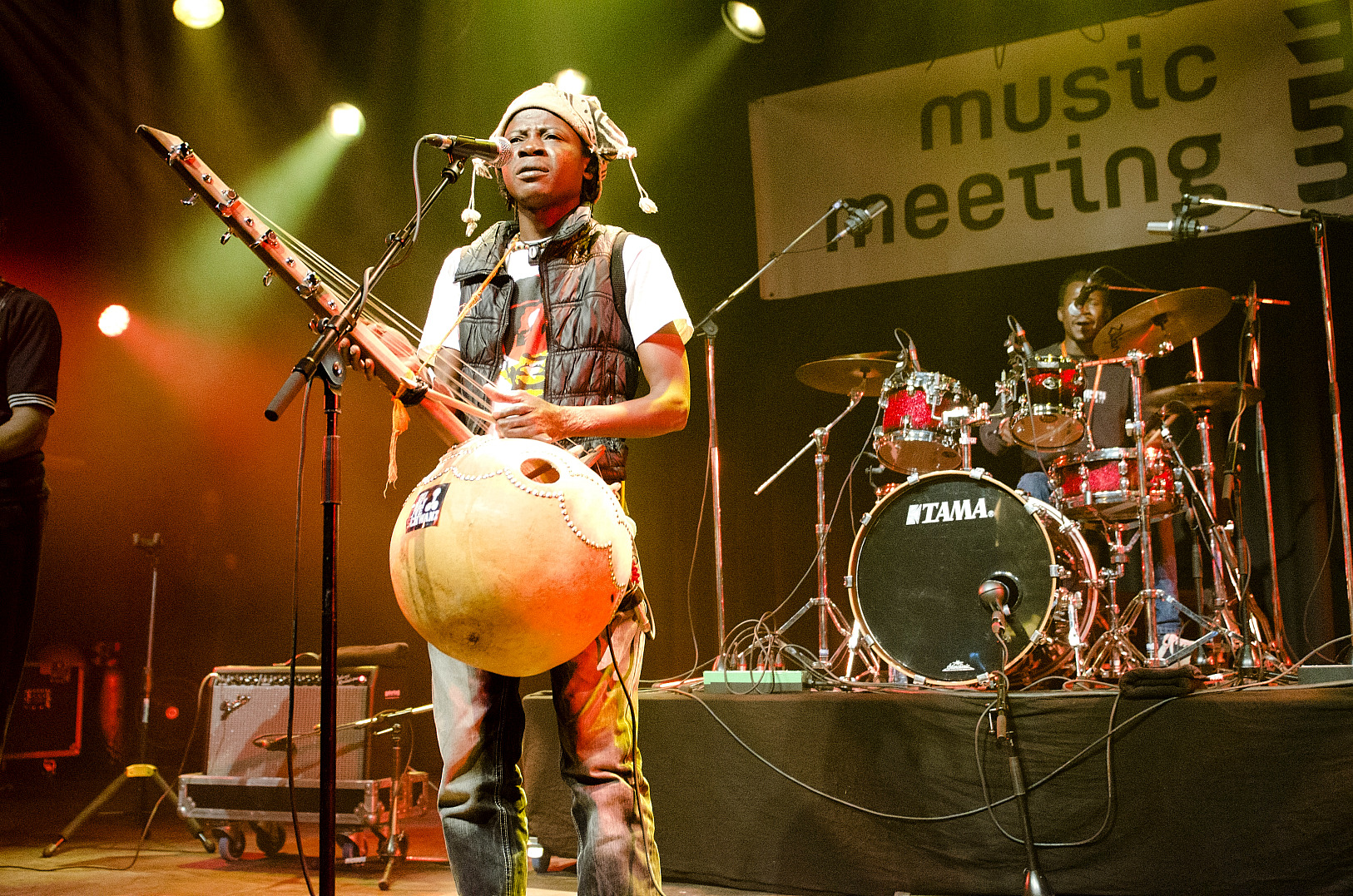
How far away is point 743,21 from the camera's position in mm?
6211

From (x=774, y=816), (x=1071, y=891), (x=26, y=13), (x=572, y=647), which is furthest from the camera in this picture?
(x=26, y=13)

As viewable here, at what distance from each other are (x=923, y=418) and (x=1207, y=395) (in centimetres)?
154


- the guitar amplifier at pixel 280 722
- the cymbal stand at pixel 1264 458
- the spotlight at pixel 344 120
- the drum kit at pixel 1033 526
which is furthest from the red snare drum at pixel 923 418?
the spotlight at pixel 344 120

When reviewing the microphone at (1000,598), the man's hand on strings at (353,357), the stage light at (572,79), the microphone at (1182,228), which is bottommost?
the microphone at (1000,598)

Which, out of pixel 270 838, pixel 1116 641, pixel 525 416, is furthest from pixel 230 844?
pixel 1116 641

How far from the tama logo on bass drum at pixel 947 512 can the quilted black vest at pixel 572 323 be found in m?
→ 2.25

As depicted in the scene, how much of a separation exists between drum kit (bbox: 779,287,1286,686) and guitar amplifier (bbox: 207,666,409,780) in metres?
2.10

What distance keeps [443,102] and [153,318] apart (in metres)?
2.52

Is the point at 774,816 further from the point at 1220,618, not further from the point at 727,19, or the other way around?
the point at 727,19

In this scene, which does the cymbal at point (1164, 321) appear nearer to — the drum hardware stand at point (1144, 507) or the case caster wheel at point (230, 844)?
the drum hardware stand at point (1144, 507)

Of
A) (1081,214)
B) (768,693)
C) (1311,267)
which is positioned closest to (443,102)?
(1081,214)

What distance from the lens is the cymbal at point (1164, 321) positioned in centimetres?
475

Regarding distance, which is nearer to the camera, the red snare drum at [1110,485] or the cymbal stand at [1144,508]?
the cymbal stand at [1144,508]

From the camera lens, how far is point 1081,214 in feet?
18.4
